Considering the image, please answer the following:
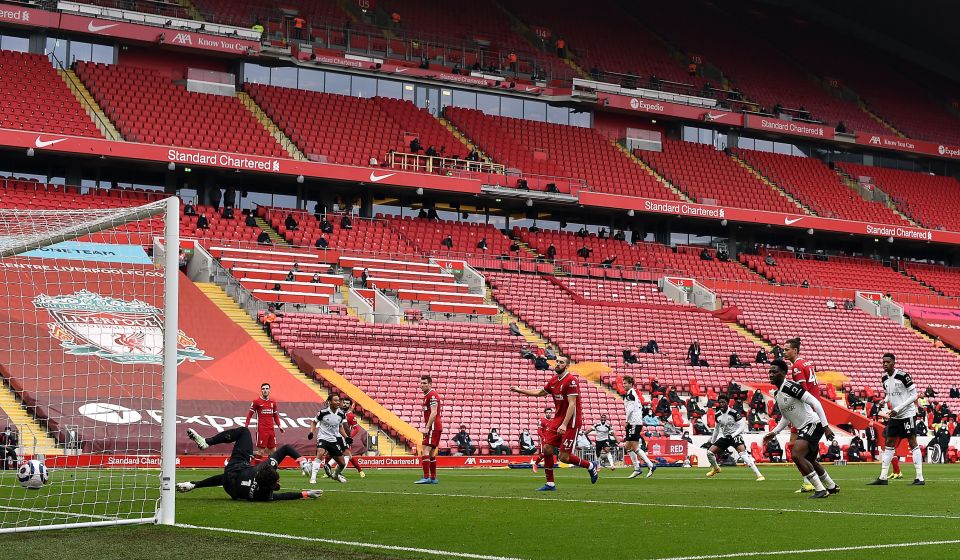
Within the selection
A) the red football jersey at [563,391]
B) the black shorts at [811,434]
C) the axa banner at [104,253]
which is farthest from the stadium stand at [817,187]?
the black shorts at [811,434]

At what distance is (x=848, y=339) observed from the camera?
49844 millimetres

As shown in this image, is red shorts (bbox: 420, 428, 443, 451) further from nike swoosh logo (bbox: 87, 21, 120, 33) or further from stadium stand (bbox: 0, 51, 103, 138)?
nike swoosh logo (bbox: 87, 21, 120, 33)

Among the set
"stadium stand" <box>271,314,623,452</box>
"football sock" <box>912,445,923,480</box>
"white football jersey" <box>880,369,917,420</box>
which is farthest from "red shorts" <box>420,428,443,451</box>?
"stadium stand" <box>271,314,623,452</box>

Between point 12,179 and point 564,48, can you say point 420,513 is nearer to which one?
point 12,179

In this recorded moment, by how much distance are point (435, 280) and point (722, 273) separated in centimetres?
1709

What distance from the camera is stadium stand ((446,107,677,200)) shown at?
54219 mm

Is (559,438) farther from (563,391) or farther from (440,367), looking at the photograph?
(440,367)

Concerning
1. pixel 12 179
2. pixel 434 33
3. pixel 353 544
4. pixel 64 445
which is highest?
pixel 434 33

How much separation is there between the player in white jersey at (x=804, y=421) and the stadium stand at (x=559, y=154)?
37361mm

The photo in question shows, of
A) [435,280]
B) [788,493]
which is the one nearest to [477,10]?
[435,280]

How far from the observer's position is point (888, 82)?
74125mm

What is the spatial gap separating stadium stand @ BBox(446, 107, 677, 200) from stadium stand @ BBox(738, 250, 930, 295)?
21.3 ft

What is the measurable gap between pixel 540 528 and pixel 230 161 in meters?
36.4

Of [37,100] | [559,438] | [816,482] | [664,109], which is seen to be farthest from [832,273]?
[816,482]
